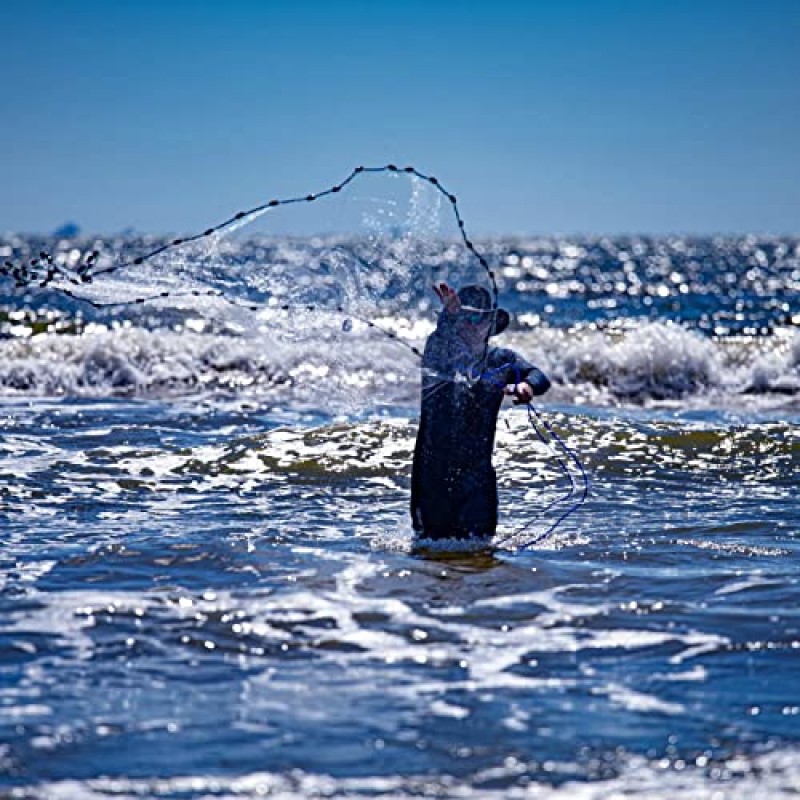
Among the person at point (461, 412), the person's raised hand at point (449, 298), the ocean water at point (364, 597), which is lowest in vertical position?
the ocean water at point (364, 597)

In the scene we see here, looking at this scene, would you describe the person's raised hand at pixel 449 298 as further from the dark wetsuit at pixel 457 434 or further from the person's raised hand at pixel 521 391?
the person's raised hand at pixel 521 391

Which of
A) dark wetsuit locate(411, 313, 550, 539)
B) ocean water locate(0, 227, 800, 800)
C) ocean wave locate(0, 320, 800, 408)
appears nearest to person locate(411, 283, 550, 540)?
dark wetsuit locate(411, 313, 550, 539)

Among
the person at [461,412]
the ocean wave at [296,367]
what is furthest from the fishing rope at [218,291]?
the ocean wave at [296,367]

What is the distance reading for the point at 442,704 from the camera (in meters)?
5.47

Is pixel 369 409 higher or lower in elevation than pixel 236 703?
higher

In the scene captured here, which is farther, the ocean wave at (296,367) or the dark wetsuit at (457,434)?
the ocean wave at (296,367)

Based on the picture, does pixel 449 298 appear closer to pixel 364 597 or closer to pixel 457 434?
pixel 457 434

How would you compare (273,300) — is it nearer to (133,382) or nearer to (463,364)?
(463,364)

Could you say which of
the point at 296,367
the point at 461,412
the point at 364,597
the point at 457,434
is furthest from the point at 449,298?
the point at 296,367

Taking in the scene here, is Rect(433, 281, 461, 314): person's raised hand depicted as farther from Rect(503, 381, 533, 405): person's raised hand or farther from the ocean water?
Rect(503, 381, 533, 405): person's raised hand

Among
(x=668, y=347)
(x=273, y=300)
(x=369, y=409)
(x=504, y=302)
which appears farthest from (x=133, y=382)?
(x=504, y=302)

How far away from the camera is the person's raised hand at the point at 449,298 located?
786 cm

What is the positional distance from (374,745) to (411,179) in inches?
151

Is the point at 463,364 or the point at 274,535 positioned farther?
the point at 274,535
